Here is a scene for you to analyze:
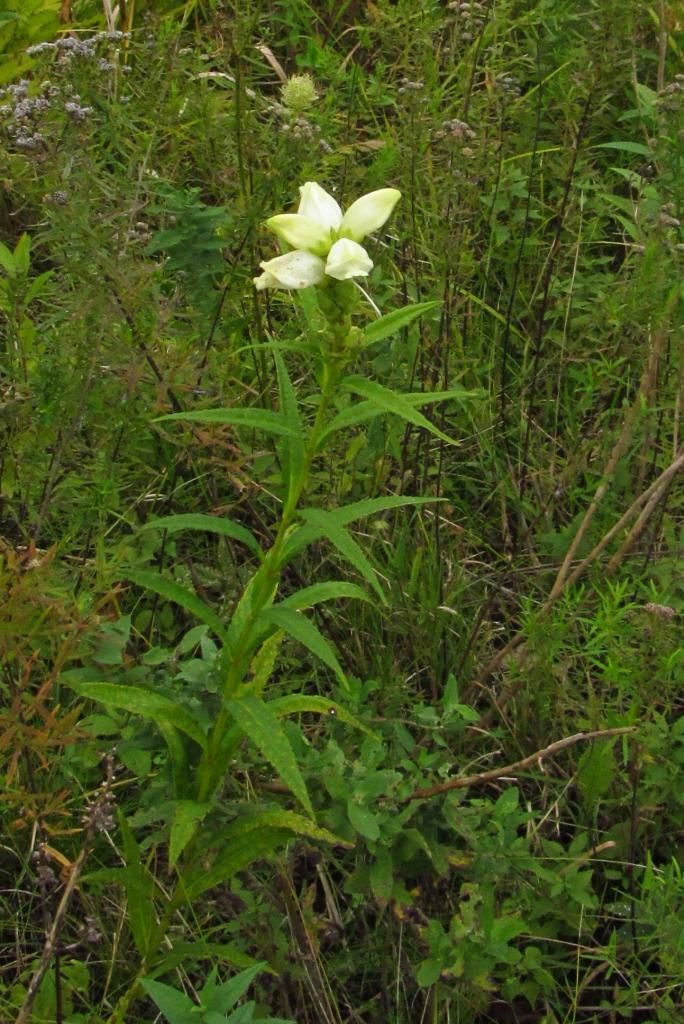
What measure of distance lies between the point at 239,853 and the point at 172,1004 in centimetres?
23

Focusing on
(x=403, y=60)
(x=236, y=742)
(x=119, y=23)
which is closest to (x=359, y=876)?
(x=236, y=742)

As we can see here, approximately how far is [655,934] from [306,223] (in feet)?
3.76

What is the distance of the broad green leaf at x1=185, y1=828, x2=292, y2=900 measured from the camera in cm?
166

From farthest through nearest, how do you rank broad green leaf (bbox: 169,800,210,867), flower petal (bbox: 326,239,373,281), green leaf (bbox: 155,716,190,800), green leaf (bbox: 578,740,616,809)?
green leaf (bbox: 578,740,616,809) < green leaf (bbox: 155,716,190,800) < broad green leaf (bbox: 169,800,210,867) < flower petal (bbox: 326,239,373,281)

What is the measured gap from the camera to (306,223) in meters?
1.42

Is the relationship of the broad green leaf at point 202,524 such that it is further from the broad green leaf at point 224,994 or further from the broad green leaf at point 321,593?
the broad green leaf at point 224,994

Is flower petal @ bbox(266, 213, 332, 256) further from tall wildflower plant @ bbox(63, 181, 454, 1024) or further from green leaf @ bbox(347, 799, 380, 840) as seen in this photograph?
green leaf @ bbox(347, 799, 380, 840)

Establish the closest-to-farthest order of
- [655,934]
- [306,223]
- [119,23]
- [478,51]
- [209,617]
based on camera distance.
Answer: [306,223] < [209,617] < [655,934] < [478,51] < [119,23]

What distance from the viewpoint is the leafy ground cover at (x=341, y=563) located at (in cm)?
170

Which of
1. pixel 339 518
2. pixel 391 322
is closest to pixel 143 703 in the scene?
pixel 339 518

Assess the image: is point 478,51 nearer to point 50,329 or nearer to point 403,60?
point 403,60

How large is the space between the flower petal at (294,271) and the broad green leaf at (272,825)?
0.72m

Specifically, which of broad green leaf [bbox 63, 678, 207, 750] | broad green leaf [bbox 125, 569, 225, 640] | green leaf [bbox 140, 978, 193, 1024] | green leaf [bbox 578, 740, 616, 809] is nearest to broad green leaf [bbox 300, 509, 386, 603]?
broad green leaf [bbox 125, 569, 225, 640]

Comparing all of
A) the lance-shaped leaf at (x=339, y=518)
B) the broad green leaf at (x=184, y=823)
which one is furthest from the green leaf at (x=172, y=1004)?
the lance-shaped leaf at (x=339, y=518)
